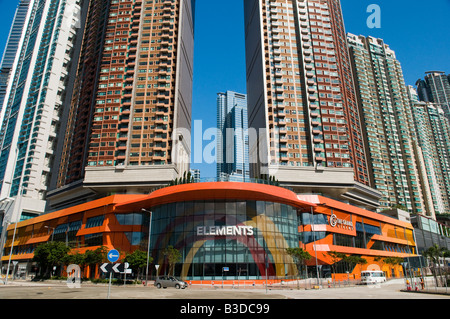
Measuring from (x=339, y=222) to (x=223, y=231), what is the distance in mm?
29833

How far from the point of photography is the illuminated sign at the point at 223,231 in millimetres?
52406

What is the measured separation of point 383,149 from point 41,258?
445 feet

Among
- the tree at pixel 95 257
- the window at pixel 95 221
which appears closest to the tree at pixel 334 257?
the tree at pixel 95 257

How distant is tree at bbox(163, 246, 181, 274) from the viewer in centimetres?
5131

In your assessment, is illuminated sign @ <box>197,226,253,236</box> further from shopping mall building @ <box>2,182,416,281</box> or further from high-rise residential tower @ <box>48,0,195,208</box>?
high-rise residential tower @ <box>48,0,195,208</box>

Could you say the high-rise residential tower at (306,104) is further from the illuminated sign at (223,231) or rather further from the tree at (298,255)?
the illuminated sign at (223,231)

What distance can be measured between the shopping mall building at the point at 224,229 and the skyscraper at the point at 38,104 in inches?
2019

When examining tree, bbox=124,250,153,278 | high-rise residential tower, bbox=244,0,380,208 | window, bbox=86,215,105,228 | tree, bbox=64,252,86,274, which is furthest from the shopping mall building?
high-rise residential tower, bbox=244,0,380,208

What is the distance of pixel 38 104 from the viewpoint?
125 metres

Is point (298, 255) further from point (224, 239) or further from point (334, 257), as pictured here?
point (224, 239)

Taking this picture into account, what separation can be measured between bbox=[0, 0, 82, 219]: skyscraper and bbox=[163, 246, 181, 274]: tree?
77.6m
